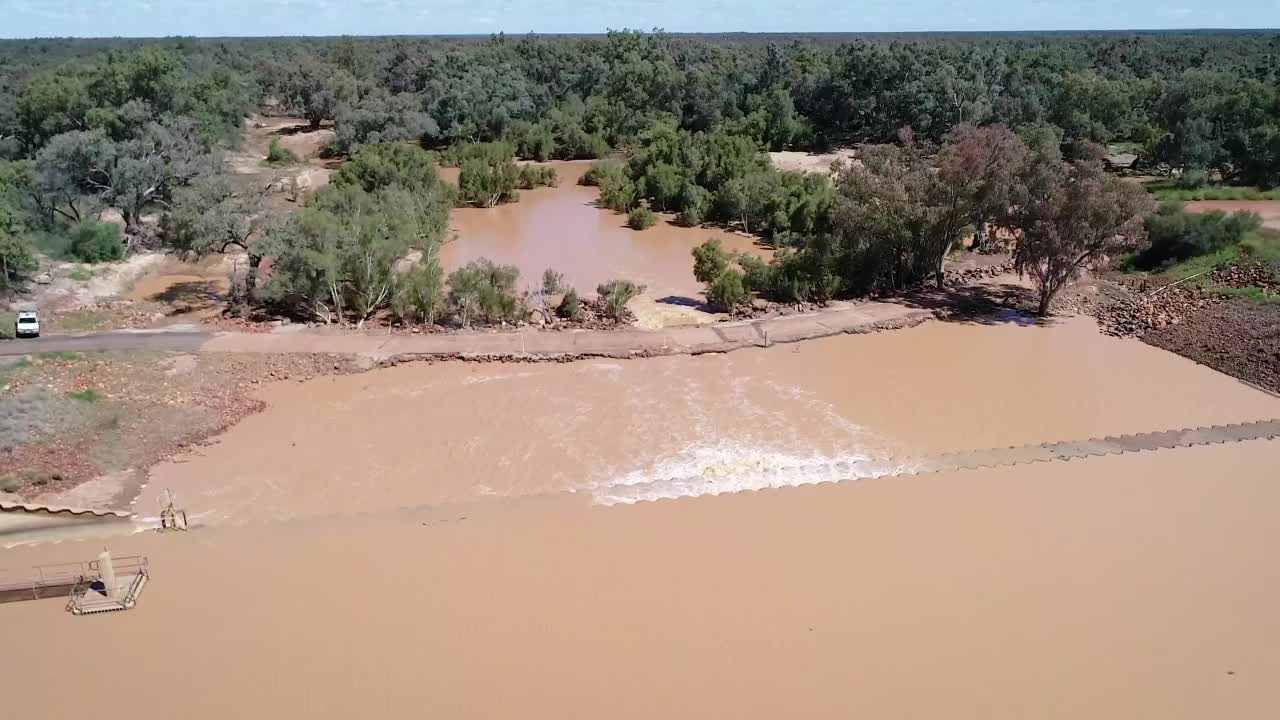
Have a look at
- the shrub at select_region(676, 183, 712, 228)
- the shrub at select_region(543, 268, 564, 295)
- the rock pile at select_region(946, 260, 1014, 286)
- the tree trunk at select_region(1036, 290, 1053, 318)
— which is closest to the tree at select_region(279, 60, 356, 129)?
the shrub at select_region(676, 183, 712, 228)

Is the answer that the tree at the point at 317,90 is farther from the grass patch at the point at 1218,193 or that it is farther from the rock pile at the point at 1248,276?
the rock pile at the point at 1248,276

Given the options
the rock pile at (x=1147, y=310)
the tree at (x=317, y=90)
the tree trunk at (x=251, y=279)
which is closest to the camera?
the tree trunk at (x=251, y=279)

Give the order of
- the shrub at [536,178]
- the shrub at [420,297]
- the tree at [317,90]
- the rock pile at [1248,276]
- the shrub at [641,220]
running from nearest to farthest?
the shrub at [420,297]
the rock pile at [1248,276]
the shrub at [641,220]
the shrub at [536,178]
the tree at [317,90]

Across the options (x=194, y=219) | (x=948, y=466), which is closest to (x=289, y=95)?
(x=194, y=219)

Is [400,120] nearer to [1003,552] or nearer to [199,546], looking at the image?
[199,546]

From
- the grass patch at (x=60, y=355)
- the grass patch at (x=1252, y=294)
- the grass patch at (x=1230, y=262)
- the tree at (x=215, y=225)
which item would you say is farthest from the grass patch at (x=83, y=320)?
the grass patch at (x=1252, y=294)

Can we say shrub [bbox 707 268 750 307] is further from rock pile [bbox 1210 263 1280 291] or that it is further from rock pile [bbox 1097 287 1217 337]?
rock pile [bbox 1210 263 1280 291]
